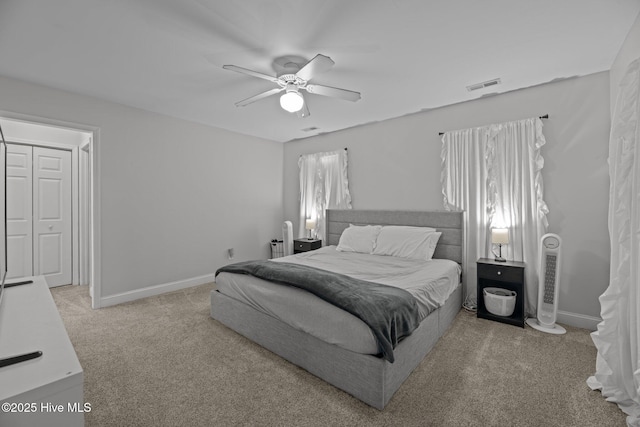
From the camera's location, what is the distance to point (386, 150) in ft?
14.4

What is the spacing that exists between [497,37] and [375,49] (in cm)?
93

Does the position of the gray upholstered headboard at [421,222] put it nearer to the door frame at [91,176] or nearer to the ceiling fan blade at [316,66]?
the ceiling fan blade at [316,66]

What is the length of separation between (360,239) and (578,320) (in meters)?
2.50

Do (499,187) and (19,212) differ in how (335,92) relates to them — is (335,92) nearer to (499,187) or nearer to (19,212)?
(499,187)

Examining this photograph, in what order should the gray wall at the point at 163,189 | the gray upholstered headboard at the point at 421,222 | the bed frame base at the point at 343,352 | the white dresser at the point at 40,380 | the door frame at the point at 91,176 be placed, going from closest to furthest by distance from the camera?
the white dresser at the point at 40,380, the bed frame base at the point at 343,352, the door frame at the point at 91,176, the gray wall at the point at 163,189, the gray upholstered headboard at the point at 421,222

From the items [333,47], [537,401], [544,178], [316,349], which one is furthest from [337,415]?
[544,178]

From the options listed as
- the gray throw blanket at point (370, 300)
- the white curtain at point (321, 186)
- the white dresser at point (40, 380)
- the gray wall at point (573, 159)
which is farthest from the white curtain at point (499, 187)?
the white dresser at point (40, 380)

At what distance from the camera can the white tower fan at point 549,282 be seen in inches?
112

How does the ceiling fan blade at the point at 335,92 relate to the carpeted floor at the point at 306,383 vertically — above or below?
above

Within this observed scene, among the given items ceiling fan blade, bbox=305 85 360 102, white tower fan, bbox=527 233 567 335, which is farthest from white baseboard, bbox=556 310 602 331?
ceiling fan blade, bbox=305 85 360 102

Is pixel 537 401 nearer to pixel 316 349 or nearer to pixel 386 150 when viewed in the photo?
pixel 316 349

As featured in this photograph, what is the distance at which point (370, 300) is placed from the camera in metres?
1.98

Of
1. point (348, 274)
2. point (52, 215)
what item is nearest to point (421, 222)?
point (348, 274)

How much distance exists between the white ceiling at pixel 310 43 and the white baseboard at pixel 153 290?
2476 mm
